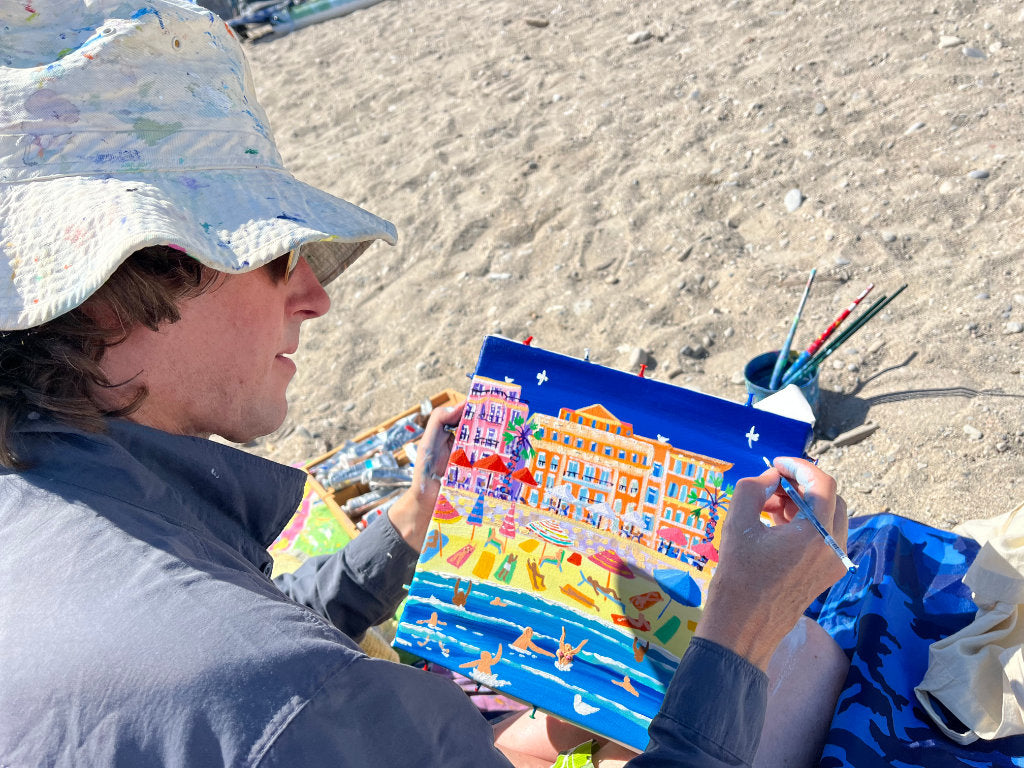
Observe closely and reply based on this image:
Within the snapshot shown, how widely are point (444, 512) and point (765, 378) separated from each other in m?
1.17

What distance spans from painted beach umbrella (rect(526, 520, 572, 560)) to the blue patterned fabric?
531 mm

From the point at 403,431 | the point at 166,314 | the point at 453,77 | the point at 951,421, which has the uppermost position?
the point at 453,77

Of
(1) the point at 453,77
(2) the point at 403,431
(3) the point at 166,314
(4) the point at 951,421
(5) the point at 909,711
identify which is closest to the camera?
(3) the point at 166,314

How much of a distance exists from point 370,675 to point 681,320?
2.12 metres

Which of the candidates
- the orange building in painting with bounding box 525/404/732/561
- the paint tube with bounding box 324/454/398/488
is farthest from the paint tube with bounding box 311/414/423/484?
the orange building in painting with bounding box 525/404/732/561

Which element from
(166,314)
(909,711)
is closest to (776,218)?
(909,711)

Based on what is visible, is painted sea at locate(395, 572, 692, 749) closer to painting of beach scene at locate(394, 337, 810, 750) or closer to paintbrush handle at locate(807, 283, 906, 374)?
painting of beach scene at locate(394, 337, 810, 750)

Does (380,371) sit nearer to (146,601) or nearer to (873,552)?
(873,552)

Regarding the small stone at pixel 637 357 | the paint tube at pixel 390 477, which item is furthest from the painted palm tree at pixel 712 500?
the small stone at pixel 637 357

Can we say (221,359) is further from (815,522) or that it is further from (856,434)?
(856,434)

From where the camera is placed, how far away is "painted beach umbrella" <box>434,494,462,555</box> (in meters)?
1.53

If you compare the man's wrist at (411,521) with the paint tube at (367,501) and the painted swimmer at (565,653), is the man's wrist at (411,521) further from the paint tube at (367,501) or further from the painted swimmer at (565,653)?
the paint tube at (367,501)

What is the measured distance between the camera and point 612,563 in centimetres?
145

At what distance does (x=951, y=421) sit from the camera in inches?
82.7
